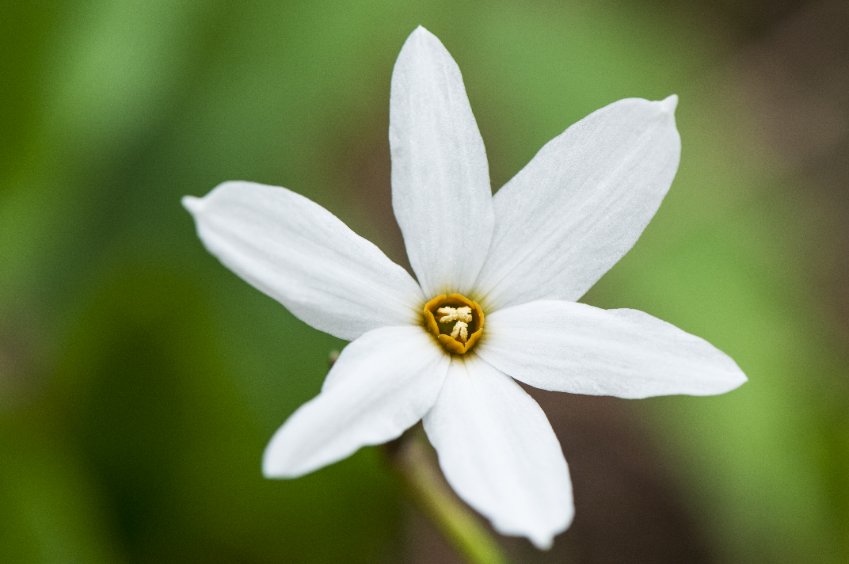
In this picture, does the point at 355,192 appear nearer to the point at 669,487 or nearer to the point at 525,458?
the point at 669,487

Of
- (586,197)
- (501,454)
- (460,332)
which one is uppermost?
(586,197)

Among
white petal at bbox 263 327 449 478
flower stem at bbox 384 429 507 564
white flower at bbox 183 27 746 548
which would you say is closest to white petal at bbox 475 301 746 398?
white flower at bbox 183 27 746 548

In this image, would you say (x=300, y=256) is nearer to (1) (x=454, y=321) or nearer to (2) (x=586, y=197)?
(1) (x=454, y=321)

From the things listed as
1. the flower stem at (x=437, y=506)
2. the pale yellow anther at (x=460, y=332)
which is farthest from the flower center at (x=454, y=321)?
the flower stem at (x=437, y=506)

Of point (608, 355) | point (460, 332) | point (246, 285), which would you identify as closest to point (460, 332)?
point (460, 332)

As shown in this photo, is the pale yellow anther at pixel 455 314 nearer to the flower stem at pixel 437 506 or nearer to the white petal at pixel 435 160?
the white petal at pixel 435 160

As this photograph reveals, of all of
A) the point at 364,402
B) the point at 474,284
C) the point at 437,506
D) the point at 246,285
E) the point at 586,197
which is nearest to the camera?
the point at 364,402

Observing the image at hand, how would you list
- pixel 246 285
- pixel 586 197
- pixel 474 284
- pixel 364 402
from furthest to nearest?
pixel 246 285 → pixel 474 284 → pixel 586 197 → pixel 364 402
